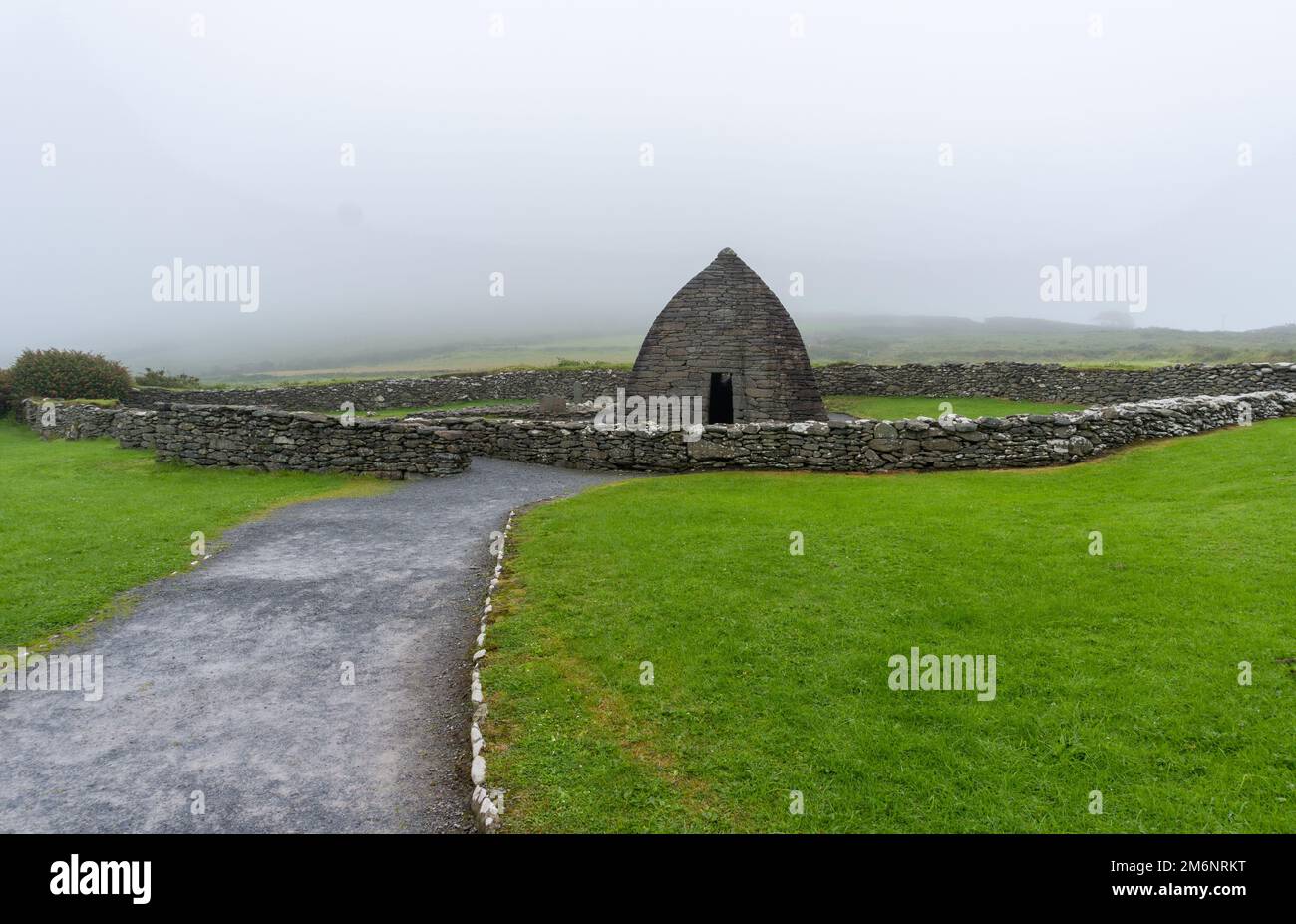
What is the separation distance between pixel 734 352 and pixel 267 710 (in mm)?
17594

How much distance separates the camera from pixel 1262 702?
197 inches

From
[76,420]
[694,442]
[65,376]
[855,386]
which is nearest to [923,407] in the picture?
[855,386]

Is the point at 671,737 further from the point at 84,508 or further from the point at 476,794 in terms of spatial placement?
the point at 84,508

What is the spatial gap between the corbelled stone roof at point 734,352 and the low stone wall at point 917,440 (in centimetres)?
461

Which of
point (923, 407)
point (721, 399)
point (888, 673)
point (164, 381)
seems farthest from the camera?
point (164, 381)

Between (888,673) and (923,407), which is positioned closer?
(888,673)

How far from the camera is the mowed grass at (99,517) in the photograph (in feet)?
27.5

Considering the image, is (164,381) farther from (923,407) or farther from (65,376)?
(923,407)

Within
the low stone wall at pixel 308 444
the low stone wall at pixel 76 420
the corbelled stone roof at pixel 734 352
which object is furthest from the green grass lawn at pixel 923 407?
the low stone wall at pixel 76 420

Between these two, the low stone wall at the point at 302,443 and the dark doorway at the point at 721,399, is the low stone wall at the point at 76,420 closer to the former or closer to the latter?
the low stone wall at the point at 302,443

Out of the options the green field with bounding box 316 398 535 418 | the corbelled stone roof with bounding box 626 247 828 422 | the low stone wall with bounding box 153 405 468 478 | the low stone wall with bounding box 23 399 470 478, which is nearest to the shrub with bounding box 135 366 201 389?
the green field with bounding box 316 398 535 418

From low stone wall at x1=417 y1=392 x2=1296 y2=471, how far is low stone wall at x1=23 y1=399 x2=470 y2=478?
38.7 inches

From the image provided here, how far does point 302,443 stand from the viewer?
17.4 meters

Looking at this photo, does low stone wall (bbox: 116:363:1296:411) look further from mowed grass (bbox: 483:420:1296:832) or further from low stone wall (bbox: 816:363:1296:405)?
mowed grass (bbox: 483:420:1296:832)
